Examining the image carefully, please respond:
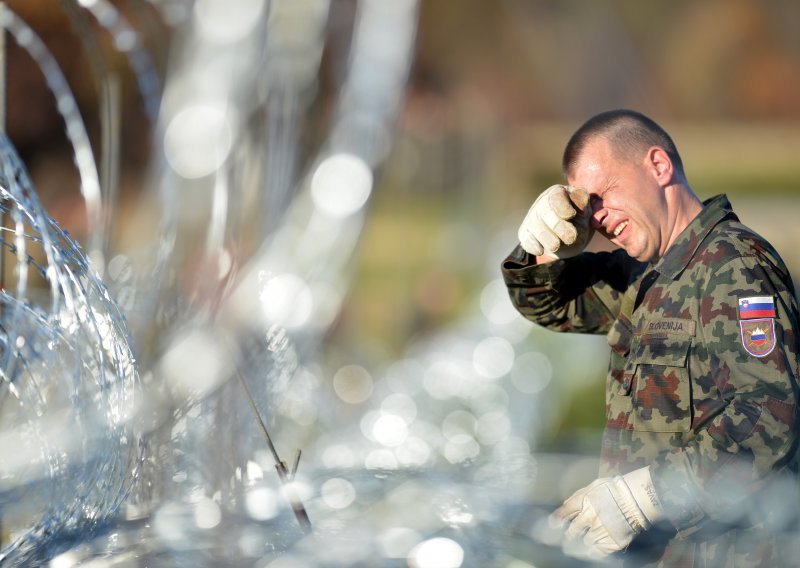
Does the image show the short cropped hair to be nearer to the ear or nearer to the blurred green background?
the ear

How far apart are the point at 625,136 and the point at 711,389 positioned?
25.1 inches

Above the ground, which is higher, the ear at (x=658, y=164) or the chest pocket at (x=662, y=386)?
the ear at (x=658, y=164)

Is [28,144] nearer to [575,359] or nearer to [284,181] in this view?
[575,359]

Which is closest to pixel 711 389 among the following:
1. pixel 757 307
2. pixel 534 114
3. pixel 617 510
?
pixel 757 307

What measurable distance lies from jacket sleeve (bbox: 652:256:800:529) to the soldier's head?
9.0 inches

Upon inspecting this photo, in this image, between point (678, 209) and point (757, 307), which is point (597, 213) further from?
point (757, 307)

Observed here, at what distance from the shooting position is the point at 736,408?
7.55ft

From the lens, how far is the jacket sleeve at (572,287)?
293cm

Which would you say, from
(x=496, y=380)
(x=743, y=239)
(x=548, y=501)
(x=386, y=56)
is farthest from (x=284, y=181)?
(x=496, y=380)

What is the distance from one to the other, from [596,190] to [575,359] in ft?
19.0

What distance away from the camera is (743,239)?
8.30 ft

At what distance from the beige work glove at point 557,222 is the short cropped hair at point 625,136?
0.43 ft

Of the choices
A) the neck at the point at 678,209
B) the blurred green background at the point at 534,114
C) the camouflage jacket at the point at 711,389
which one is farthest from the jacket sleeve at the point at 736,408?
the blurred green background at the point at 534,114

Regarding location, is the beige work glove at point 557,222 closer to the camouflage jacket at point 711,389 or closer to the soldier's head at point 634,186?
the soldier's head at point 634,186
